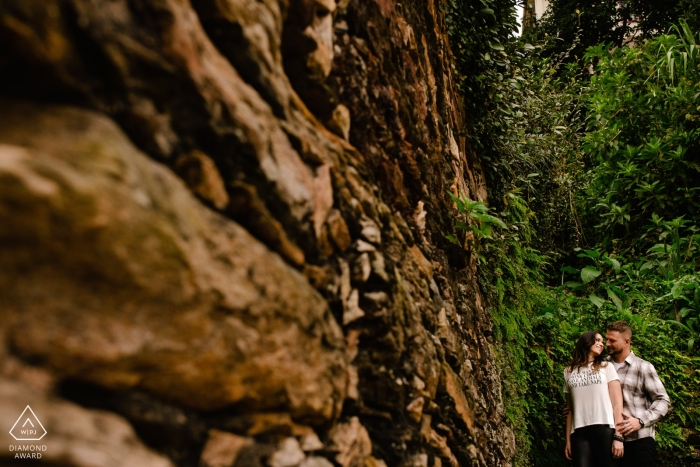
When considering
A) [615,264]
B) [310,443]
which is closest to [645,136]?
[615,264]

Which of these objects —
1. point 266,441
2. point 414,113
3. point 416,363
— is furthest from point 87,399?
point 414,113

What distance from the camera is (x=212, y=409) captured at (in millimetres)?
1030

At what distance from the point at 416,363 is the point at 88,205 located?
59.7 inches

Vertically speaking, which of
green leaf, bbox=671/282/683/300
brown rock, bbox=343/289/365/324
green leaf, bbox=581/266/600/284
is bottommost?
brown rock, bbox=343/289/365/324

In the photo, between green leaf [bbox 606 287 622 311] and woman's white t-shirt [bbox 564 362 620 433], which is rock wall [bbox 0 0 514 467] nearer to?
woman's white t-shirt [bbox 564 362 620 433]

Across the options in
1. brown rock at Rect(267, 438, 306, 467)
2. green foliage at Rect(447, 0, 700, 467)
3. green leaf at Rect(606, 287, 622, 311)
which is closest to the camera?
brown rock at Rect(267, 438, 306, 467)

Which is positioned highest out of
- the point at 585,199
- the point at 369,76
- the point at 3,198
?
the point at 585,199

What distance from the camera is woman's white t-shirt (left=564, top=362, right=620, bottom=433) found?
3627 mm

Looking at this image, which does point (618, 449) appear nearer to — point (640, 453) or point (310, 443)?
point (640, 453)

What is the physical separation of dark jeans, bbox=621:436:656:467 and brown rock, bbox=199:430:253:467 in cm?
392

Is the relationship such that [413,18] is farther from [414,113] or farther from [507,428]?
[507,428]

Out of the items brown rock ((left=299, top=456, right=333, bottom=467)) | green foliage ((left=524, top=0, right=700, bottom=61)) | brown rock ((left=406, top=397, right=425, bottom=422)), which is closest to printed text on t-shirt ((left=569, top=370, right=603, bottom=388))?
brown rock ((left=406, top=397, right=425, bottom=422))

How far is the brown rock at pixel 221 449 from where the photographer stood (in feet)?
3.20

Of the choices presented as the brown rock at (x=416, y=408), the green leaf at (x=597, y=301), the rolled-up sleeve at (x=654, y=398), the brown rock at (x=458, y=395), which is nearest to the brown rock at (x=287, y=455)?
the brown rock at (x=416, y=408)
